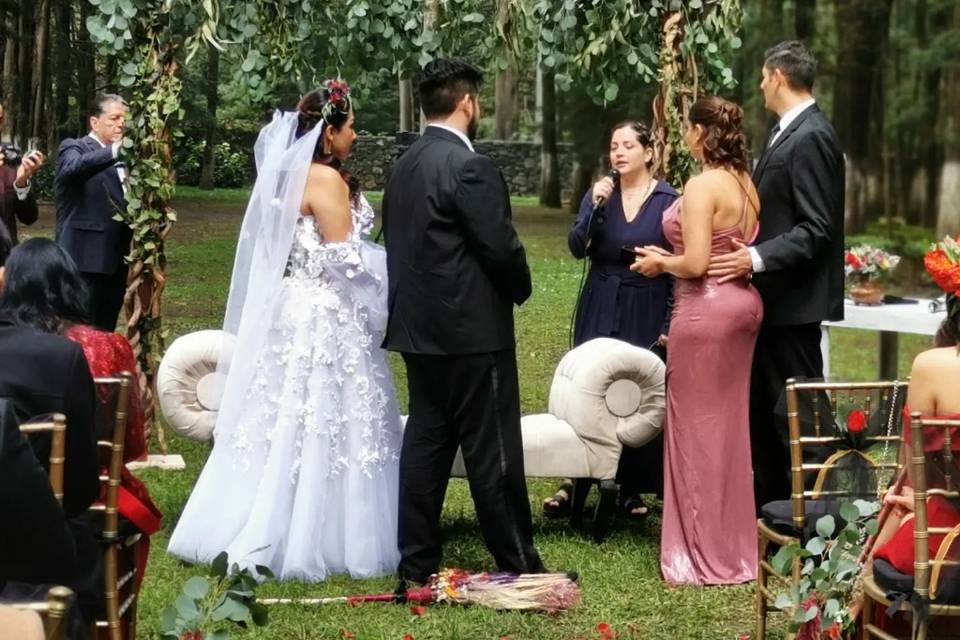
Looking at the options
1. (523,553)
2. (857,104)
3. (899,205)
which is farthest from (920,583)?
(899,205)

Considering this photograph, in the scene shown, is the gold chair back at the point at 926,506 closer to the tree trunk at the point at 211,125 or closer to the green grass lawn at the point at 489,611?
the green grass lawn at the point at 489,611

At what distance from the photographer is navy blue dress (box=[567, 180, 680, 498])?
20.4 feet

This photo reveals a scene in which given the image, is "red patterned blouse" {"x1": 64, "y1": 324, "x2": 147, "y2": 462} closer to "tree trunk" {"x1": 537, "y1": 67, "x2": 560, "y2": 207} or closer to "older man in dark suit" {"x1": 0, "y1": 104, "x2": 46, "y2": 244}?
"older man in dark suit" {"x1": 0, "y1": 104, "x2": 46, "y2": 244}

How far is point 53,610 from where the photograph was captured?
7.34 feet

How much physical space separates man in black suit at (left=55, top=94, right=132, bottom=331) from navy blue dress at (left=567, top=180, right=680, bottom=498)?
2778mm

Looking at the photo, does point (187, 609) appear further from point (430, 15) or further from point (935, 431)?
point (430, 15)

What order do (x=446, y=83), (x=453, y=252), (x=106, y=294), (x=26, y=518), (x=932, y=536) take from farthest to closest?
(x=106, y=294) < (x=446, y=83) < (x=453, y=252) < (x=932, y=536) < (x=26, y=518)

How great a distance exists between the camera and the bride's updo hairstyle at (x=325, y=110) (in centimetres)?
555

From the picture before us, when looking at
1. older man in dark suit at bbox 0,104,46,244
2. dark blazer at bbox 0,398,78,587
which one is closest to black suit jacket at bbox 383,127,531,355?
dark blazer at bbox 0,398,78,587

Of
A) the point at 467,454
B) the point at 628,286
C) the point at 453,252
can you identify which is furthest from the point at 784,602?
the point at 628,286

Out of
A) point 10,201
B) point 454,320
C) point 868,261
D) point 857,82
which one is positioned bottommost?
point 454,320

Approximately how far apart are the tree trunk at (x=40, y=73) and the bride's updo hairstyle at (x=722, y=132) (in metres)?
8.44

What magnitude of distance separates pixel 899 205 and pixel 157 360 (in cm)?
3059

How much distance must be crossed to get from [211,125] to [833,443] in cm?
565
